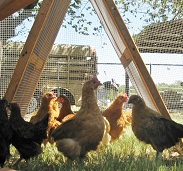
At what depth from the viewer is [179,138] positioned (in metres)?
2.91

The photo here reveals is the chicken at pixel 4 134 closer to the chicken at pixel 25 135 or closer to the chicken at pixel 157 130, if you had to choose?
the chicken at pixel 25 135

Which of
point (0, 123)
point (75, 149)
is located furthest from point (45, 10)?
point (75, 149)

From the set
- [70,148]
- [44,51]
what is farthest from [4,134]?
[44,51]

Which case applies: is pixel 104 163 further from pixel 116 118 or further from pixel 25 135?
pixel 116 118

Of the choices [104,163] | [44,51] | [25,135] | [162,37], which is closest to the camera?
[104,163]

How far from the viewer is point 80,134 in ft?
8.41

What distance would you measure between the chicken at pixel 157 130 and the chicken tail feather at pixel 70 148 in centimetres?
64

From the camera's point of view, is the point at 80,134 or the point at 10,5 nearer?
the point at 10,5

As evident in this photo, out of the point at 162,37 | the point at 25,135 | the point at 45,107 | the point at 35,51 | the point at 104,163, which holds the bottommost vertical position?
the point at 104,163

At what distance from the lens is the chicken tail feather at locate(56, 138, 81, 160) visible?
251 cm

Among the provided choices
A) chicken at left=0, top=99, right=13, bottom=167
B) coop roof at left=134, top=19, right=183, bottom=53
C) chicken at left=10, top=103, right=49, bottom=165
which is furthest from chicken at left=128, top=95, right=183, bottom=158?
coop roof at left=134, top=19, right=183, bottom=53

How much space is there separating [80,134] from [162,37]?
109 inches

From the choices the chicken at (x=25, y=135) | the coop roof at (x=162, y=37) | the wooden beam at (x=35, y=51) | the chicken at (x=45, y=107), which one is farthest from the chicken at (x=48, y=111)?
the coop roof at (x=162, y=37)

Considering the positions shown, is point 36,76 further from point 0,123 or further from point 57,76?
point 57,76
